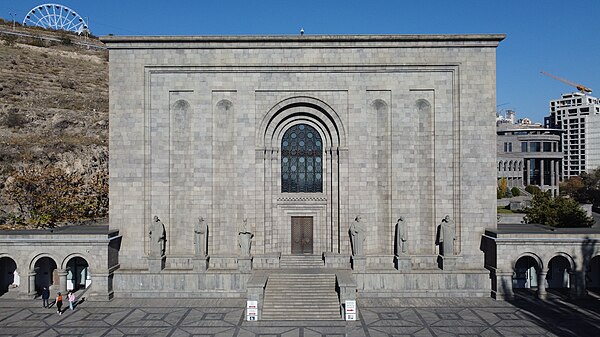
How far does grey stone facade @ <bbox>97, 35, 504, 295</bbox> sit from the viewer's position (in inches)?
1101

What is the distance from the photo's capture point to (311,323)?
73.5ft

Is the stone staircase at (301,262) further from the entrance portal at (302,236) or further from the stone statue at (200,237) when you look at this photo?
the stone statue at (200,237)

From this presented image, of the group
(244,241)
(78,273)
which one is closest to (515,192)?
(244,241)

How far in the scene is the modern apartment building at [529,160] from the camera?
283 feet

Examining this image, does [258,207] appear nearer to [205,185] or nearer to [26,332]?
[205,185]

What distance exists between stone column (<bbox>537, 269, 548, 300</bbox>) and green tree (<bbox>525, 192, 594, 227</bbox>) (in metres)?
17.7

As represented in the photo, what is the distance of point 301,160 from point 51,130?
149 feet

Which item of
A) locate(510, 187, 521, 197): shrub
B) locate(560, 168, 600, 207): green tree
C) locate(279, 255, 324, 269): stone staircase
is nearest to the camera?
locate(279, 255, 324, 269): stone staircase

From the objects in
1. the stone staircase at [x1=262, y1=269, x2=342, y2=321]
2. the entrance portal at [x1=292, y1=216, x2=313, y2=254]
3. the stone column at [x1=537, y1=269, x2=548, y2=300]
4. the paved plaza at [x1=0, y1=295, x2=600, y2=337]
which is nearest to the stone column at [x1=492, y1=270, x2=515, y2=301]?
the paved plaza at [x1=0, y1=295, x2=600, y2=337]

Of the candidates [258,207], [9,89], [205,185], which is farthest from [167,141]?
[9,89]

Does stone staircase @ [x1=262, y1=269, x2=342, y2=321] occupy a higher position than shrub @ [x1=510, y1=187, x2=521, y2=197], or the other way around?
shrub @ [x1=510, y1=187, x2=521, y2=197]

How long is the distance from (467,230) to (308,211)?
10.7 metres

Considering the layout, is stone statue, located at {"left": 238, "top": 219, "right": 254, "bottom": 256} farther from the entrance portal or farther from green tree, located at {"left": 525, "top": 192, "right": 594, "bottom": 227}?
green tree, located at {"left": 525, "top": 192, "right": 594, "bottom": 227}

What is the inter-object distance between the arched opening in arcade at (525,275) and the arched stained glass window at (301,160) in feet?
48.1
